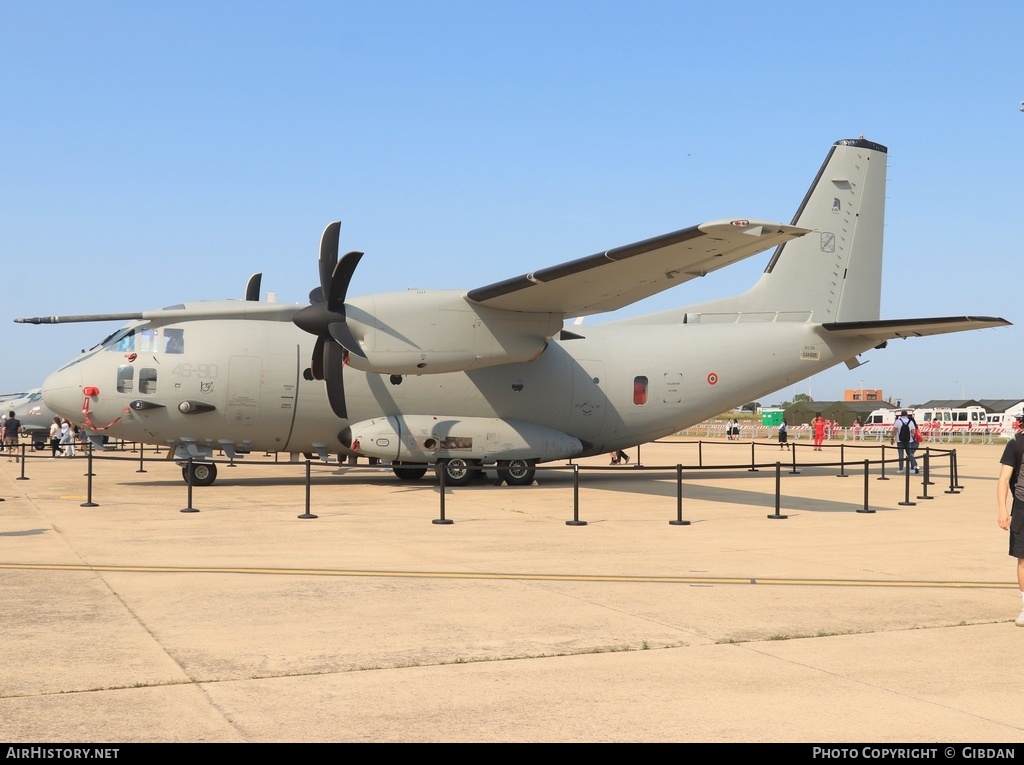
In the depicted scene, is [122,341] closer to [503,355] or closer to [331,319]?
[331,319]

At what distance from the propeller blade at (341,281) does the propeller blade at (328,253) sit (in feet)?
Answer: 1.40

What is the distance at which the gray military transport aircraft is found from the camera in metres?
19.5

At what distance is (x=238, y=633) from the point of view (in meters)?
7.66

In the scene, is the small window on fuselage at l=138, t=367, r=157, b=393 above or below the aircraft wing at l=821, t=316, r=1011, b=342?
below

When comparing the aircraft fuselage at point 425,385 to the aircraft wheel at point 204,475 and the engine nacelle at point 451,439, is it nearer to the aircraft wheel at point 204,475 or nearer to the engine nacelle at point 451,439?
the engine nacelle at point 451,439

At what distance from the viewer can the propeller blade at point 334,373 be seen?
19953 millimetres

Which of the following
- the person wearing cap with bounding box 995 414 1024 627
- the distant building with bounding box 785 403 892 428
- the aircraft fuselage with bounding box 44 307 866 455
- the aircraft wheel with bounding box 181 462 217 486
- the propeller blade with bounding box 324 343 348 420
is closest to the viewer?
the person wearing cap with bounding box 995 414 1024 627

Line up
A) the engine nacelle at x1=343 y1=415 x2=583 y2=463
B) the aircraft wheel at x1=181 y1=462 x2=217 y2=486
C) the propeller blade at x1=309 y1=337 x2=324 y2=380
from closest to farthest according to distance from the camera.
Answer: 1. the propeller blade at x1=309 y1=337 x2=324 y2=380
2. the engine nacelle at x1=343 y1=415 x2=583 y2=463
3. the aircraft wheel at x1=181 y1=462 x2=217 y2=486

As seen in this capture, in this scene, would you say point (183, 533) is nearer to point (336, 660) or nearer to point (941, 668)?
point (336, 660)

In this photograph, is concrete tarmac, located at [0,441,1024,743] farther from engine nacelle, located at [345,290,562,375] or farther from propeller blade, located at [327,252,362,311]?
propeller blade, located at [327,252,362,311]

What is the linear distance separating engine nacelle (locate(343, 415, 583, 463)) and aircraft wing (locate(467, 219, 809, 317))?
10.3ft

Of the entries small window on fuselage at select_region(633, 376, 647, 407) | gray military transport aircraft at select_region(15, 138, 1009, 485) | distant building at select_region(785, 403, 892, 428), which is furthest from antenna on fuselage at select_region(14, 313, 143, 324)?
distant building at select_region(785, 403, 892, 428)

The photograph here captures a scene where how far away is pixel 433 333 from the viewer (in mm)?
19688
